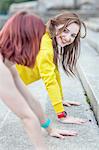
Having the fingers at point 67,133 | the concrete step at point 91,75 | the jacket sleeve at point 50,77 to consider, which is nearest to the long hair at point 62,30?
the jacket sleeve at point 50,77

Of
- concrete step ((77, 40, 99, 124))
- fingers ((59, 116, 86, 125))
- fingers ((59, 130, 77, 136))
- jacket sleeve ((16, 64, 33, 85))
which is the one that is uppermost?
jacket sleeve ((16, 64, 33, 85))

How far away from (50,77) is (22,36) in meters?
1.03

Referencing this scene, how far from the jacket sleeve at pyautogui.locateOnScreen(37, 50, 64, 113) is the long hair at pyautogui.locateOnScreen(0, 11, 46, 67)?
94 cm

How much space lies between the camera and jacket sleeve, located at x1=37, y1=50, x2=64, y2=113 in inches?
145

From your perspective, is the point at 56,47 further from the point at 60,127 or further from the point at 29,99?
the point at 29,99

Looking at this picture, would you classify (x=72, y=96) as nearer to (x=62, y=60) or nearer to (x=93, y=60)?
(x=62, y=60)

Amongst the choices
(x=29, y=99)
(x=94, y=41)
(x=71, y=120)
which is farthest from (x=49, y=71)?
(x=94, y=41)

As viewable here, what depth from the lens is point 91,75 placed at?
5.35m

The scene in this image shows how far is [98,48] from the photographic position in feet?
25.1

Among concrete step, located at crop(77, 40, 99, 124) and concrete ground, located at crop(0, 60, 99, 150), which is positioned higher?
concrete ground, located at crop(0, 60, 99, 150)

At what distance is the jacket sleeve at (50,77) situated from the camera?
3676 millimetres

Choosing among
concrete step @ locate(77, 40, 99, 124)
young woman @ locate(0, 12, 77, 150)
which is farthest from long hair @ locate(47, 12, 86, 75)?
young woman @ locate(0, 12, 77, 150)

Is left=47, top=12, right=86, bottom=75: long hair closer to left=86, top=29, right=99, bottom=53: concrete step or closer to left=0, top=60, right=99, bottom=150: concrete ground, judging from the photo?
left=0, top=60, right=99, bottom=150: concrete ground

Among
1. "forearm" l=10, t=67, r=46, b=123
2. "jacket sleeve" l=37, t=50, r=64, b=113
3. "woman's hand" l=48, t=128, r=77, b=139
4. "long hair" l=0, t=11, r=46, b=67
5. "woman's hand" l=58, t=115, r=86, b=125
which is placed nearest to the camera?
"long hair" l=0, t=11, r=46, b=67
